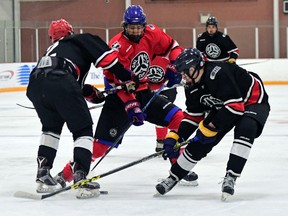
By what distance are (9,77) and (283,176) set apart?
896 centimetres

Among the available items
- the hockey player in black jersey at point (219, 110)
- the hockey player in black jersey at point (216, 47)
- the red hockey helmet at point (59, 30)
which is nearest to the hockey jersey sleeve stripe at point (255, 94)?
the hockey player in black jersey at point (219, 110)

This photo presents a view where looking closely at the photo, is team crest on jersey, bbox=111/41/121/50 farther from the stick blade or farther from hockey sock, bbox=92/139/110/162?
the stick blade

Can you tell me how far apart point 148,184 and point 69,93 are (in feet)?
2.58

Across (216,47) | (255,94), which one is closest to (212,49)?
(216,47)

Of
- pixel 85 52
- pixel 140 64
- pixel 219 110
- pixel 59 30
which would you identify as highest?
pixel 59 30

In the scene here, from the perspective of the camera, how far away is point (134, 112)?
12.4ft

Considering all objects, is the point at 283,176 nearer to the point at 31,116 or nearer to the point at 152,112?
the point at 152,112

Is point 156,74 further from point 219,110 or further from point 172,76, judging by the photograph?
point 219,110

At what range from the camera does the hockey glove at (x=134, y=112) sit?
378 centimetres

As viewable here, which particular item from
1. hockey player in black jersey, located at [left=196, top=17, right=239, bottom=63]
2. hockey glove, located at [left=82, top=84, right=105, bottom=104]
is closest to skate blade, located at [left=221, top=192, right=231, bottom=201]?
hockey glove, located at [left=82, top=84, right=105, bottom=104]

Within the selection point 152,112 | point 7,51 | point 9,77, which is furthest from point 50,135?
point 7,51

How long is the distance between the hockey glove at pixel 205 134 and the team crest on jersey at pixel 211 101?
106mm

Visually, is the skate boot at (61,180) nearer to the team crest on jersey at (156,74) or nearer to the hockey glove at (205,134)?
the hockey glove at (205,134)

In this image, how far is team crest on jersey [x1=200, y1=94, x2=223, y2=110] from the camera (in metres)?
3.32
